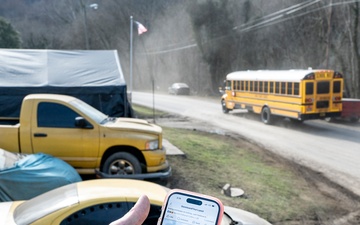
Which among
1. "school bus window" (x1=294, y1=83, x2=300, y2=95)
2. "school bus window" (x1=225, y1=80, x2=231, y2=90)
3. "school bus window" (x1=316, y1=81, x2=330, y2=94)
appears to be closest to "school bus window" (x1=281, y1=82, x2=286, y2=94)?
"school bus window" (x1=294, y1=83, x2=300, y2=95)

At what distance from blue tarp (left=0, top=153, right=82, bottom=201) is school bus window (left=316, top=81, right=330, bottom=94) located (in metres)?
13.9

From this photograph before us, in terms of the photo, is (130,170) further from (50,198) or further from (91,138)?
(50,198)

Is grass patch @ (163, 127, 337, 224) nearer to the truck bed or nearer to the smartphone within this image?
the truck bed

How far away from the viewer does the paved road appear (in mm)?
10921

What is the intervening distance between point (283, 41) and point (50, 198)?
110 feet

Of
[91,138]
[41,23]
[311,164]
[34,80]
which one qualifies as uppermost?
[41,23]

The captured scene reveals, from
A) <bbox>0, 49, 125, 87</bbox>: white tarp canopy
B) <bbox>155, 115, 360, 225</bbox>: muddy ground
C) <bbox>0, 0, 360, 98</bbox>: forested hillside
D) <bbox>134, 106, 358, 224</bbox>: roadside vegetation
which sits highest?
<bbox>0, 0, 360, 98</bbox>: forested hillside

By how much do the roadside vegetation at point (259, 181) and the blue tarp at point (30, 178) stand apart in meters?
2.75

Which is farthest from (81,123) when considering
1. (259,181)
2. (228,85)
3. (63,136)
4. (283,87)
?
(228,85)

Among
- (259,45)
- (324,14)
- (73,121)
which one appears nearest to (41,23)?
(259,45)

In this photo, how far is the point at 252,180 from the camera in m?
9.16

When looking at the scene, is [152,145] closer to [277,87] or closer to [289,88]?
[289,88]

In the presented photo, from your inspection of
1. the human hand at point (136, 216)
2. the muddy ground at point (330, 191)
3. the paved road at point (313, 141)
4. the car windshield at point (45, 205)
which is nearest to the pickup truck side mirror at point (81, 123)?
the car windshield at point (45, 205)

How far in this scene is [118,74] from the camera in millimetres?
13062
